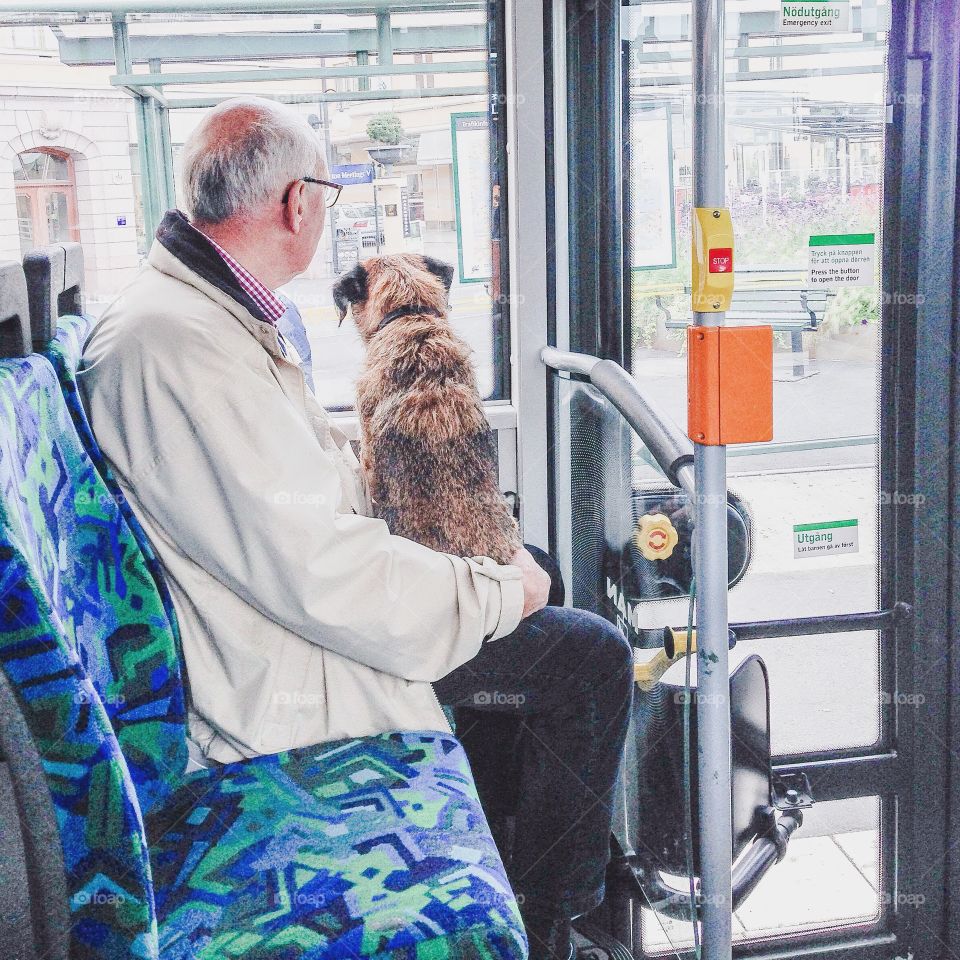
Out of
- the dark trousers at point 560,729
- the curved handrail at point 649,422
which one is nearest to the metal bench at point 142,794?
the dark trousers at point 560,729

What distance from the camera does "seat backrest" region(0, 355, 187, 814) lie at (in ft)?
4.43

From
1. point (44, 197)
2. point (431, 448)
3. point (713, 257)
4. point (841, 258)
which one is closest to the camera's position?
point (713, 257)

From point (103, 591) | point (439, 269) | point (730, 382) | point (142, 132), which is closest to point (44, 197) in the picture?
point (142, 132)

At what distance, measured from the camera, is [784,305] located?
7.30ft

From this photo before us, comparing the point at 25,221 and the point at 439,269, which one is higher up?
the point at 25,221

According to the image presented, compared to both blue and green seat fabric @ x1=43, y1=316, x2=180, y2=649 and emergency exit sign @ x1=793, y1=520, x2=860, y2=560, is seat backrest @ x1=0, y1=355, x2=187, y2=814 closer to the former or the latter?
blue and green seat fabric @ x1=43, y1=316, x2=180, y2=649

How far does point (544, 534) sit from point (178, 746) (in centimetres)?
144

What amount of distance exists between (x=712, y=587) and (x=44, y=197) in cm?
180

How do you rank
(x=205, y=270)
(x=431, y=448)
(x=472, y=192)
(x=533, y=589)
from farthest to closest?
1. (x=472, y=192)
2. (x=431, y=448)
3. (x=533, y=589)
4. (x=205, y=270)

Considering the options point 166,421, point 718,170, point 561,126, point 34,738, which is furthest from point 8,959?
point 561,126

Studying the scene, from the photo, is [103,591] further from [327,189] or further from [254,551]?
[327,189]

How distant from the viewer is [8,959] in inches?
42.5

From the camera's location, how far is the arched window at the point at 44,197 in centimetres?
246

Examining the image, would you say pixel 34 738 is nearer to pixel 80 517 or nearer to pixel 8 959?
pixel 8 959
